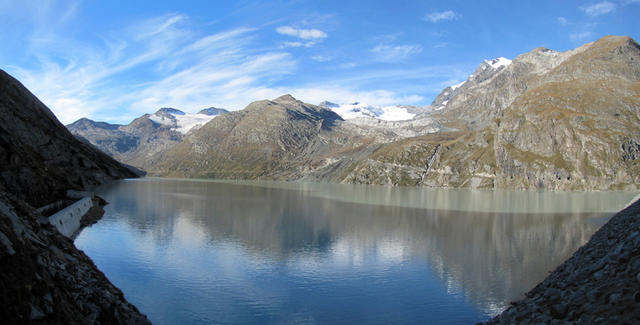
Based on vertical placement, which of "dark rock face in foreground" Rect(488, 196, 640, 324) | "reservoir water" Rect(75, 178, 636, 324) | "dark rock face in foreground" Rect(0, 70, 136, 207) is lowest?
"reservoir water" Rect(75, 178, 636, 324)

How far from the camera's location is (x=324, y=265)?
34.1 m

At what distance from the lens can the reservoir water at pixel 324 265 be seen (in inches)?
909

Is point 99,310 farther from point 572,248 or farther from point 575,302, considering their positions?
point 572,248

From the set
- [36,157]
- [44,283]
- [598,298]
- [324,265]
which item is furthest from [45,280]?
[36,157]

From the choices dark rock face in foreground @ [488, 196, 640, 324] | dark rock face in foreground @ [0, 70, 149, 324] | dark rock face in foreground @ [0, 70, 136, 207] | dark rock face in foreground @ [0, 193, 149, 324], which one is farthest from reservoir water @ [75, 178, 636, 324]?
dark rock face in foreground @ [0, 70, 136, 207]

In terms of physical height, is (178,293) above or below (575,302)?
below

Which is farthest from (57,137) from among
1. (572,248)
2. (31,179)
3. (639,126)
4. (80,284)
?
(639,126)

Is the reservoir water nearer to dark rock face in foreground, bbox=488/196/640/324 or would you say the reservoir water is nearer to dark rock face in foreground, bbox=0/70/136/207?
dark rock face in foreground, bbox=488/196/640/324

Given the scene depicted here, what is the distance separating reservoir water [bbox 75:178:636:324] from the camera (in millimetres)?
23078

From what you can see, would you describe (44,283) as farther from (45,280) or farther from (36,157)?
(36,157)

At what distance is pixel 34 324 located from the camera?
10.4 m

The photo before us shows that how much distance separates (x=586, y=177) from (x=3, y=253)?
744ft

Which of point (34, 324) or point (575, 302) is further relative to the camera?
point (575, 302)

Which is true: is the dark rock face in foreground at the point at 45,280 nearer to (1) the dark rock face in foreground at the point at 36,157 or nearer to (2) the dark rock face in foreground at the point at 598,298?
(1) the dark rock face in foreground at the point at 36,157
